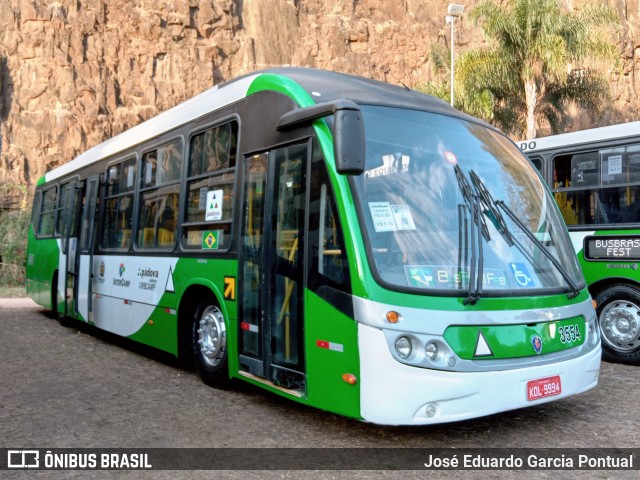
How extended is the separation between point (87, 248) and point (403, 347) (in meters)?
7.36

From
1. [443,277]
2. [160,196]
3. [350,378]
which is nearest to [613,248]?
[443,277]

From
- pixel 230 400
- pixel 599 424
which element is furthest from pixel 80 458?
pixel 599 424

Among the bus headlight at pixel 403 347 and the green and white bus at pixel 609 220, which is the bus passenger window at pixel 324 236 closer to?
the bus headlight at pixel 403 347

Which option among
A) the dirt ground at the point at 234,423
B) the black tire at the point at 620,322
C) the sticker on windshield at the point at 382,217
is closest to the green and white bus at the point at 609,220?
the black tire at the point at 620,322

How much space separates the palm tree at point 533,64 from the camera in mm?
22734

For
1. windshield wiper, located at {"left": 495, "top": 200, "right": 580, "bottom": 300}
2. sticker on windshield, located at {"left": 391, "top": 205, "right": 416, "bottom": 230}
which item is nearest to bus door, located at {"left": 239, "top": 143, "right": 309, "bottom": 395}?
sticker on windshield, located at {"left": 391, "top": 205, "right": 416, "bottom": 230}

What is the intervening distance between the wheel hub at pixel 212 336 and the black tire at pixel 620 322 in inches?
193

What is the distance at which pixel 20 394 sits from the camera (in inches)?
260

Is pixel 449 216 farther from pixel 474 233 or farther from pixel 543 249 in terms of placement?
pixel 543 249

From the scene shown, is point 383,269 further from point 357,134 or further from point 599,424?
point 599,424

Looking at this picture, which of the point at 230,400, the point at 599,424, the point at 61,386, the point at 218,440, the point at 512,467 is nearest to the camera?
the point at 512,467

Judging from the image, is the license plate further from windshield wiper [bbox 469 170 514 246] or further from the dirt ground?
windshield wiper [bbox 469 170 514 246]

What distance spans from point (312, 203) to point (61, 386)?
3.69 meters

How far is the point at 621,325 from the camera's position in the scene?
26.9ft
